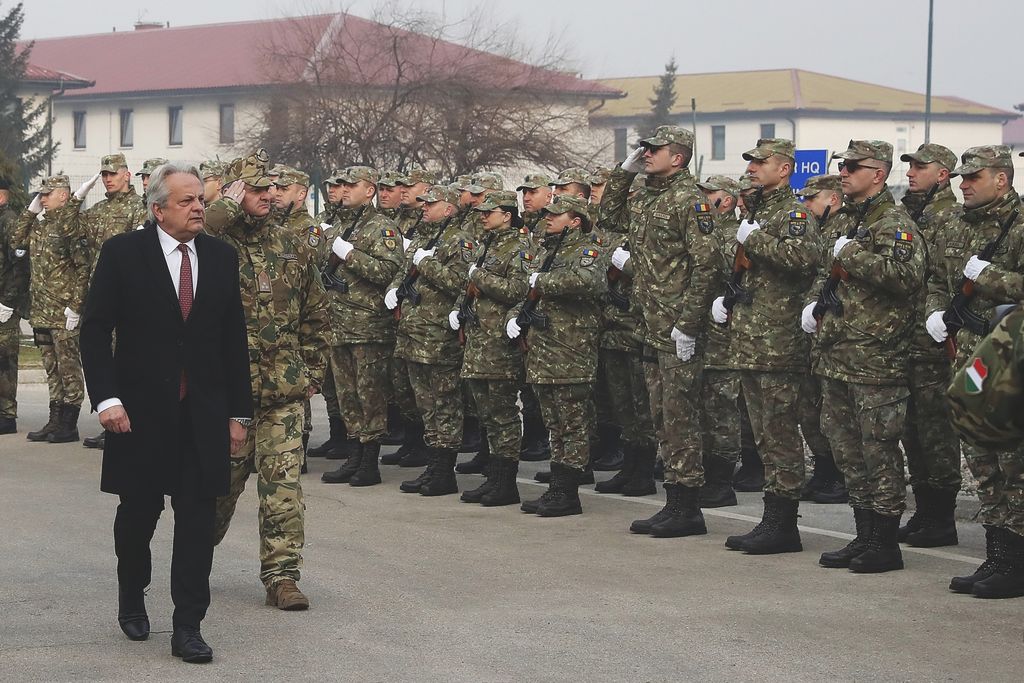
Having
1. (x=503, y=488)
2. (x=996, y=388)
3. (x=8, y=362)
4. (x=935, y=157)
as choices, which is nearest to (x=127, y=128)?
(x=8, y=362)

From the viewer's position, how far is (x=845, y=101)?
108625mm

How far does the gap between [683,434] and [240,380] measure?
350cm

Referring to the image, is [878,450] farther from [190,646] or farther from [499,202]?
[190,646]

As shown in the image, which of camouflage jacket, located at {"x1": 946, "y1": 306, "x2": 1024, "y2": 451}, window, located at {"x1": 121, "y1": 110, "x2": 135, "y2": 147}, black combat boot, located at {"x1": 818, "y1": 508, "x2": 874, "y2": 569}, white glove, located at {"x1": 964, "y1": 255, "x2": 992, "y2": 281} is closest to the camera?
camouflage jacket, located at {"x1": 946, "y1": 306, "x2": 1024, "y2": 451}

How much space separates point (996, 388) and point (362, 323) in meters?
8.26

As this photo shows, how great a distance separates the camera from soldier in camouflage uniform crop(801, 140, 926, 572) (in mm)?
8516

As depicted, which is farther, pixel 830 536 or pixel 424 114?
pixel 424 114

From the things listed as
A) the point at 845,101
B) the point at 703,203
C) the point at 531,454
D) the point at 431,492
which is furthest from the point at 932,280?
the point at 845,101

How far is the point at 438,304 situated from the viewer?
1170 cm

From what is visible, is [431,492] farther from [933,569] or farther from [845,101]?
[845,101]

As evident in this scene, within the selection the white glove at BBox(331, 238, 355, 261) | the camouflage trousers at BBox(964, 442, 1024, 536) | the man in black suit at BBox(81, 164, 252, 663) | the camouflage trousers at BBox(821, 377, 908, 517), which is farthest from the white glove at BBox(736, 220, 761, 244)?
the man in black suit at BBox(81, 164, 252, 663)

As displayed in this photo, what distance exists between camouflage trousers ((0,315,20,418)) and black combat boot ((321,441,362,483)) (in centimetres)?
403

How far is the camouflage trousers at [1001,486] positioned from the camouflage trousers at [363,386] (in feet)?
16.0

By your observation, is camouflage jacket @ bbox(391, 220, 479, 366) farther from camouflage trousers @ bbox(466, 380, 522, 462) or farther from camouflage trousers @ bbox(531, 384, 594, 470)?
camouflage trousers @ bbox(531, 384, 594, 470)
